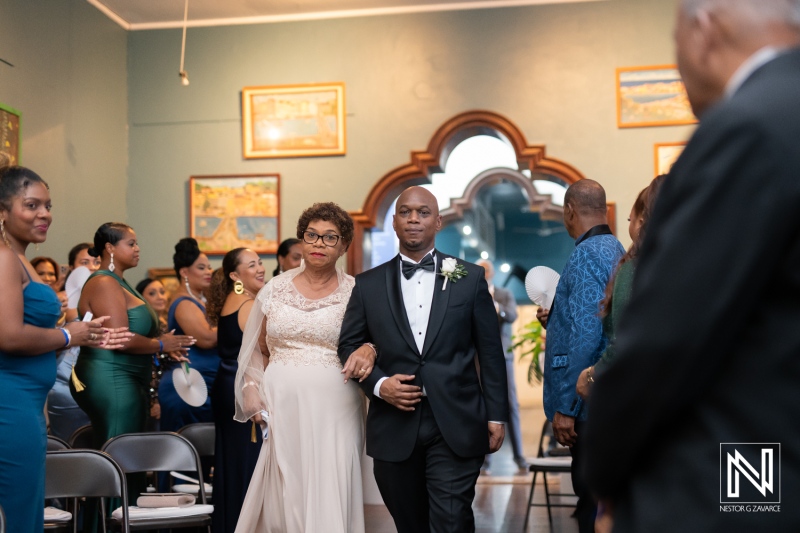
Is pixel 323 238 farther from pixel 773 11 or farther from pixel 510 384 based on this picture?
pixel 510 384

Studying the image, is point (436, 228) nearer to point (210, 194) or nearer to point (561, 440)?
point (561, 440)

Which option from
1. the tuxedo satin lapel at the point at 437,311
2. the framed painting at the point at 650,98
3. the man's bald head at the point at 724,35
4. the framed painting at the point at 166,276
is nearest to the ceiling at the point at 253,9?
the framed painting at the point at 650,98

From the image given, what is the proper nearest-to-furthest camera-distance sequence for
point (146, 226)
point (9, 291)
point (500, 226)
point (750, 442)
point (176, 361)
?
point (750, 442) → point (9, 291) → point (176, 361) → point (146, 226) → point (500, 226)

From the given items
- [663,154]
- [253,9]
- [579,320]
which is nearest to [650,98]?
[663,154]

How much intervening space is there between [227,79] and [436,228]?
206 inches

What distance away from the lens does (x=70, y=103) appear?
789cm

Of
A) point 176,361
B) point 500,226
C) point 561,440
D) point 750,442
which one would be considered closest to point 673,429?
point 750,442

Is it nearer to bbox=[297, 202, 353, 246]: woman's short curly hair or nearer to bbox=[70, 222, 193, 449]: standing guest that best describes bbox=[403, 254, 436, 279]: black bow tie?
bbox=[297, 202, 353, 246]: woman's short curly hair

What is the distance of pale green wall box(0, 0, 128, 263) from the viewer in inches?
282

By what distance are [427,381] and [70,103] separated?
17.8ft

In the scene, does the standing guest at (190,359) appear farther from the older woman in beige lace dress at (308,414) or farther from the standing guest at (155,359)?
the older woman in beige lace dress at (308,414)

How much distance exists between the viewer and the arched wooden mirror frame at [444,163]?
823 cm

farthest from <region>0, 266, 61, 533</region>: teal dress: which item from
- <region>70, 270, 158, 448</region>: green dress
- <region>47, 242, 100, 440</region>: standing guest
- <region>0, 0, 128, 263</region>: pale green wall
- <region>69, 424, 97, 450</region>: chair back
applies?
<region>0, 0, 128, 263</region>: pale green wall

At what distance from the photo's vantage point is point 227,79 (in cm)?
880
